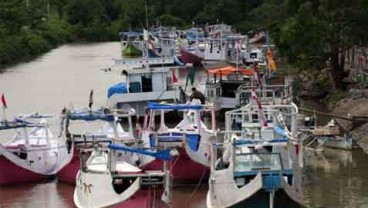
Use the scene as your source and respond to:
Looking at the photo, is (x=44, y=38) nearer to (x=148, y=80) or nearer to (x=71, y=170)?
(x=148, y=80)

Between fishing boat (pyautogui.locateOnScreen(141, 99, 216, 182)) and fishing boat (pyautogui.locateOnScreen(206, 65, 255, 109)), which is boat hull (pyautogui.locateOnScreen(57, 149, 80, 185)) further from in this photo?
fishing boat (pyautogui.locateOnScreen(206, 65, 255, 109))

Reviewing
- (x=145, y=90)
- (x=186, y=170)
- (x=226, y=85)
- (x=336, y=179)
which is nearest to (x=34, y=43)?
(x=145, y=90)

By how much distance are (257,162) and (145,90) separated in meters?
21.2

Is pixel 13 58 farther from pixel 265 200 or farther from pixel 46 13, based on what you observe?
pixel 265 200

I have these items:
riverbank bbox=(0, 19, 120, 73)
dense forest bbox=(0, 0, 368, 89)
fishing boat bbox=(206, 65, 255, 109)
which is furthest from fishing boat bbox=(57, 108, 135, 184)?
riverbank bbox=(0, 19, 120, 73)

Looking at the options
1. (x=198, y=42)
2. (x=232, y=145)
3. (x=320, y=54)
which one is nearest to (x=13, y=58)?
(x=198, y=42)

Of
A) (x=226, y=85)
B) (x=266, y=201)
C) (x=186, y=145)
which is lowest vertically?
(x=266, y=201)

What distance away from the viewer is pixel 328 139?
32.3 metres

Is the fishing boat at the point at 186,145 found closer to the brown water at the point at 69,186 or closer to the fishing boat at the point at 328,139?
the brown water at the point at 69,186

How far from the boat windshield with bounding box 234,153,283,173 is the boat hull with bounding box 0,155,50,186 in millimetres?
9285

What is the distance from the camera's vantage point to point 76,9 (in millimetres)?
141625

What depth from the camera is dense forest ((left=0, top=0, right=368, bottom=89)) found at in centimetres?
4291

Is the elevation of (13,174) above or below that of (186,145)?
below

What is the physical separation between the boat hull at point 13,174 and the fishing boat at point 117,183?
14.8 ft
